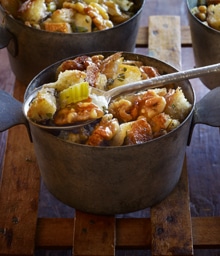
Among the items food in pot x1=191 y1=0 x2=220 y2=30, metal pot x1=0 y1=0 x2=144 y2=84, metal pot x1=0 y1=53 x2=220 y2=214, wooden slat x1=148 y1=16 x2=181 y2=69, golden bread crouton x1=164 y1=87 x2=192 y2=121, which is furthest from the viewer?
wooden slat x1=148 y1=16 x2=181 y2=69

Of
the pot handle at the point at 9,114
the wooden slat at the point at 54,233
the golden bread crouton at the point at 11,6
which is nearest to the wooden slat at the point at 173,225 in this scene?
the wooden slat at the point at 54,233

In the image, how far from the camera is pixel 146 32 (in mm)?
2279

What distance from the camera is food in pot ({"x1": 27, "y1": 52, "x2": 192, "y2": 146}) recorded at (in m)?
1.41

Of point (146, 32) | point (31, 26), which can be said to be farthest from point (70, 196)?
point (146, 32)

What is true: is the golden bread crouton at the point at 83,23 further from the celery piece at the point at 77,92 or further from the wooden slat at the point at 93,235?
the wooden slat at the point at 93,235

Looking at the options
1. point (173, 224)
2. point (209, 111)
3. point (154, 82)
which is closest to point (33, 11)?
point (154, 82)

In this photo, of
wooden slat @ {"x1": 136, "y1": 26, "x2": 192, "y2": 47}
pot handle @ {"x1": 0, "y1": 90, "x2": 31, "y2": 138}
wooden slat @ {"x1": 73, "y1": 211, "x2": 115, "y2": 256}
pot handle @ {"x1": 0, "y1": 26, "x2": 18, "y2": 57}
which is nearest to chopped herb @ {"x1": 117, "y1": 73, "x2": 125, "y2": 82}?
pot handle @ {"x1": 0, "y1": 90, "x2": 31, "y2": 138}

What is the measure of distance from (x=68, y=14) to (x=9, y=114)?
51cm

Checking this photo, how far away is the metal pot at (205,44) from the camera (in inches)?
72.3

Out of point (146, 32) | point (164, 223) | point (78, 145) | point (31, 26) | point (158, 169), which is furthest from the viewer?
point (146, 32)

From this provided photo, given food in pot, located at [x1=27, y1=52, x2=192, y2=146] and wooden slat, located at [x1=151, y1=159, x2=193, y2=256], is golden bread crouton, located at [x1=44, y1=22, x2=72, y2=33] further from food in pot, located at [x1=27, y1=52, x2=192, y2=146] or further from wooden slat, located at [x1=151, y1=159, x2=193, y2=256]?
wooden slat, located at [x1=151, y1=159, x2=193, y2=256]

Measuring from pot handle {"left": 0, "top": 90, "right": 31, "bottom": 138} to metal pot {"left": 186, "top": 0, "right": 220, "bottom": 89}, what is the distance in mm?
666

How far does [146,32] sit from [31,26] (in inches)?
22.5

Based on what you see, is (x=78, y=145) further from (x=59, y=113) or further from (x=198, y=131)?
(x=198, y=131)
